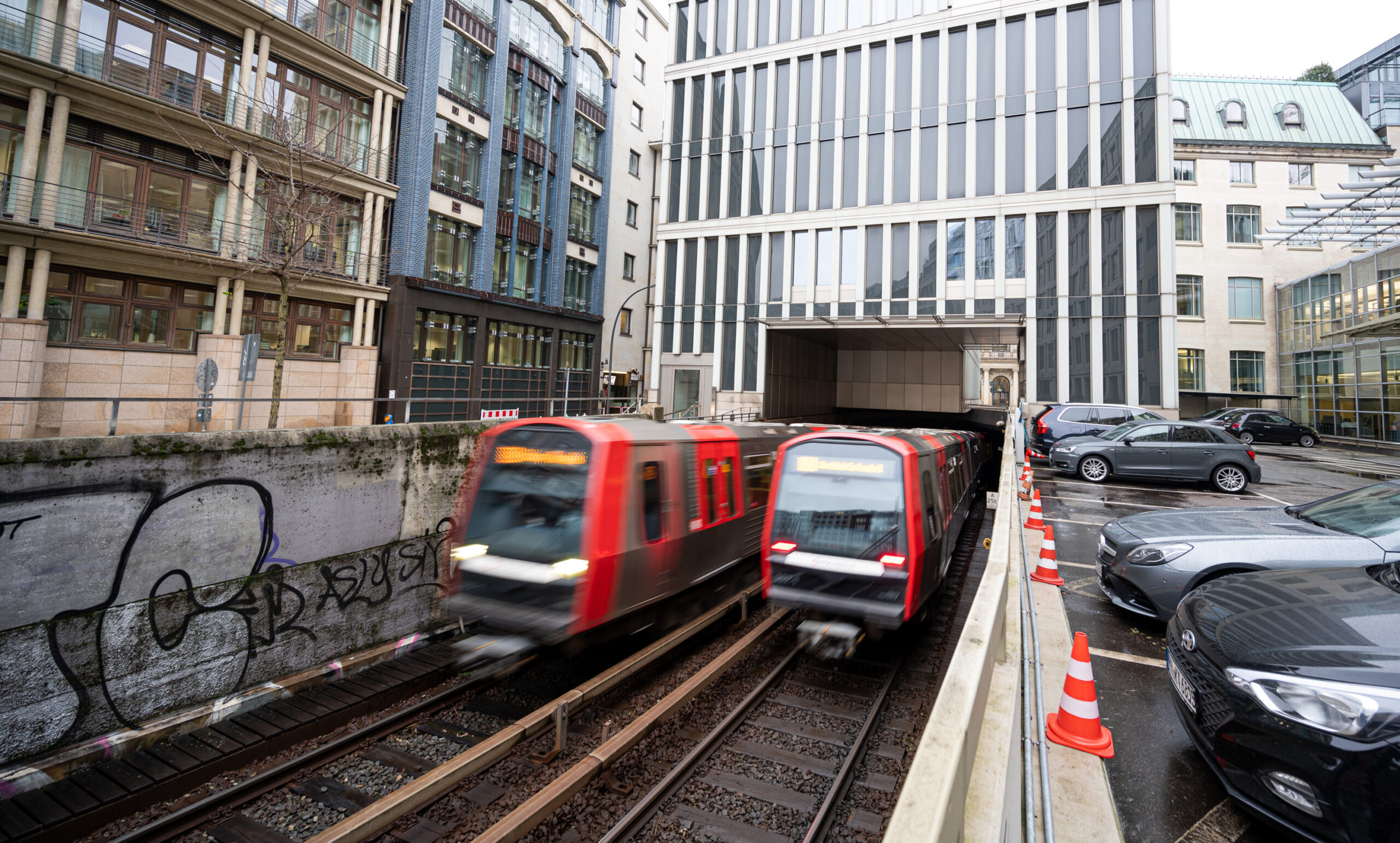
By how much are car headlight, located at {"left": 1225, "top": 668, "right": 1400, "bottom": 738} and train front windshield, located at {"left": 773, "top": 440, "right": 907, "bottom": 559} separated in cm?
337

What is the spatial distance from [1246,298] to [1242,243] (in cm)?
346

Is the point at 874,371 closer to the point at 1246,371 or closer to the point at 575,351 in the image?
the point at 575,351

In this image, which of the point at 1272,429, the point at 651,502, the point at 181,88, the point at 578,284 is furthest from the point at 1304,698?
the point at 1272,429

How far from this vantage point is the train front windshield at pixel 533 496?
6152 mm

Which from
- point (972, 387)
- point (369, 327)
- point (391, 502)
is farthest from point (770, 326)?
point (972, 387)

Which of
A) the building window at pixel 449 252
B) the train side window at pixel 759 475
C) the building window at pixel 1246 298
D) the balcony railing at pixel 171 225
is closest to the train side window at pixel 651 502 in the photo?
the train side window at pixel 759 475

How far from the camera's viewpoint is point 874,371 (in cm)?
3953

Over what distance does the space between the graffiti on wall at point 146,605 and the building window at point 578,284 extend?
1011 inches

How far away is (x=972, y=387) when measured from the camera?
163ft

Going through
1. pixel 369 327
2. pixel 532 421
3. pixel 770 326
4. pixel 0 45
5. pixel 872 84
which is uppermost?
pixel 872 84

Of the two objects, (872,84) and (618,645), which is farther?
(872,84)

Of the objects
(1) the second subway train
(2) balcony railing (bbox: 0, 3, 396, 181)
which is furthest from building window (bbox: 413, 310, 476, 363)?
(1) the second subway train

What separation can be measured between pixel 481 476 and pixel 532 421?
88 centimetres

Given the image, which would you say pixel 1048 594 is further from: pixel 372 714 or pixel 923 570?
pixel 372 714
